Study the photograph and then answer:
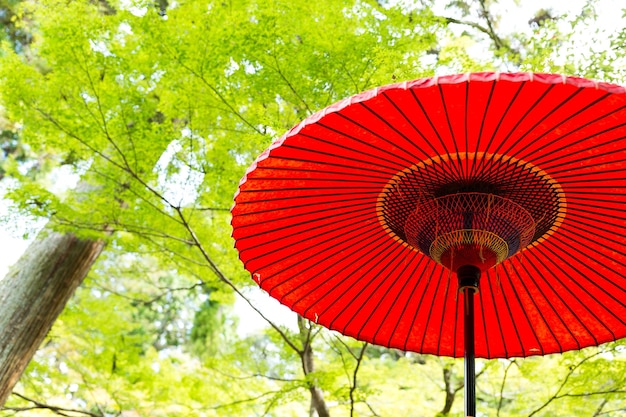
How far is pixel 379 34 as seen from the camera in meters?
3.53

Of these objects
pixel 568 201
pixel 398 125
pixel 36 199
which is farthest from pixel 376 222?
pixel 36 199

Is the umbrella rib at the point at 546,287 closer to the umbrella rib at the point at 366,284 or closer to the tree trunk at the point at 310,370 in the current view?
the umbrella rib at the point at 366,284

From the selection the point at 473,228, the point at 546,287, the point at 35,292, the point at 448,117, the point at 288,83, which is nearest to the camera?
the point at 448,117

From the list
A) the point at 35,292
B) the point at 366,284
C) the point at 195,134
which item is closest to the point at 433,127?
the point at 366,284

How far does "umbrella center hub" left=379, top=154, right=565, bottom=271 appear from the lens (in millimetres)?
1665

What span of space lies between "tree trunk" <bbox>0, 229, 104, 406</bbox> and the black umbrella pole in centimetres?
410

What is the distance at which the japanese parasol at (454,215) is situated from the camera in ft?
4.97

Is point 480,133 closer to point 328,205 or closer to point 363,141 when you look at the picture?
point 363,141

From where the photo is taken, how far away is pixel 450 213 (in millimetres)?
1685

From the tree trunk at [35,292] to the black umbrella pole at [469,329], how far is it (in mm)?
4100

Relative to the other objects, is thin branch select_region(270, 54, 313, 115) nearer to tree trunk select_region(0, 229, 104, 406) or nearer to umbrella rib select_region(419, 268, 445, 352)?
umbrella rib select_region(419, 268, 445, 352)

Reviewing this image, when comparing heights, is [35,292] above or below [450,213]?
above

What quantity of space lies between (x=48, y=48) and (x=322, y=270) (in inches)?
115

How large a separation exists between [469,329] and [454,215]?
336 mm
